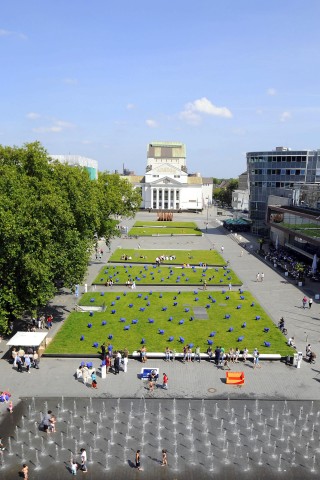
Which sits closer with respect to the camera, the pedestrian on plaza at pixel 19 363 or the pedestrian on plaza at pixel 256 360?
the pedestrian on plaza at pixel 19 363

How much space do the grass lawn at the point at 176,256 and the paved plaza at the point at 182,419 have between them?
32402 millimetres

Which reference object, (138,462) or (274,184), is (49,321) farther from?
(274,184)

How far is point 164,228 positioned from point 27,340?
82.1m

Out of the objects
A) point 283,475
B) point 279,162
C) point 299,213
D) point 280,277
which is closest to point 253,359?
point 283,475

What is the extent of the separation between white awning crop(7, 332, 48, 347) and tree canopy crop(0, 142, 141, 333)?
144cm

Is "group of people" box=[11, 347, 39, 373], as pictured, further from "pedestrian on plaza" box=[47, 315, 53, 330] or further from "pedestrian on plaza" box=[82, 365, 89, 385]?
"pedestrian on plaza" box=[47, 315, 53, 330]

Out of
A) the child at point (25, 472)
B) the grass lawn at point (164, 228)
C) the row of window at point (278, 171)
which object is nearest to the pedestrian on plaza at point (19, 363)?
the child at point (25, 472)

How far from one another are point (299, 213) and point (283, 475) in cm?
5027

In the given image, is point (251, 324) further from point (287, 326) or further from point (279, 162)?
point (279, 162)

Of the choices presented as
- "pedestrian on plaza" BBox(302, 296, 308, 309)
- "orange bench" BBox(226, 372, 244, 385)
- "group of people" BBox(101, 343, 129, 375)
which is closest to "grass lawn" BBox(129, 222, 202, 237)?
"pedestrian on plaza" BBox(302, 296, 308, 309)

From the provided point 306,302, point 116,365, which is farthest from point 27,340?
point 306,302

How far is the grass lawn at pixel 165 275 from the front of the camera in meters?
52.8

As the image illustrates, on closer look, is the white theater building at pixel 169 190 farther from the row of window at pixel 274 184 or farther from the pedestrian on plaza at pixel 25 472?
the pedestrian on plaza at pixel 25 472

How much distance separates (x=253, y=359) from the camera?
31078 millimetres
